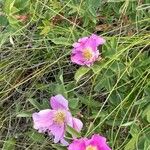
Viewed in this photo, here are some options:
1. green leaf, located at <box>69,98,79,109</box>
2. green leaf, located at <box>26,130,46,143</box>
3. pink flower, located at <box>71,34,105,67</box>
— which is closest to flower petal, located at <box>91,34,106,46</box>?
pink flower, located at <box>71,34,105,67</box>

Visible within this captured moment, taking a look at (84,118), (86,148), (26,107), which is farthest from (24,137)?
(86,148)

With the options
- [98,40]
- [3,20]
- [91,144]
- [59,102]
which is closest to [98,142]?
[91,144]

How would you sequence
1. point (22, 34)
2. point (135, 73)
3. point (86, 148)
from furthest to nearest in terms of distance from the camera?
1. point (22, 34)
2. point (135, 73)
3. point (86, 148)

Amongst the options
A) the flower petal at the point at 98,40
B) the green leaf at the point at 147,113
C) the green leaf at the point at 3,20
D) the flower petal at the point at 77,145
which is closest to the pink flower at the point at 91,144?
the flower petal at the point at 77,145

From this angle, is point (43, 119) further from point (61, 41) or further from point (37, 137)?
point (61, 41)

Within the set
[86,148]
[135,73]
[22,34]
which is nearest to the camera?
[86,148]

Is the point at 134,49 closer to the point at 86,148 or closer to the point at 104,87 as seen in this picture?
the point at 104,87

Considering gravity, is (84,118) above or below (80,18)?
below

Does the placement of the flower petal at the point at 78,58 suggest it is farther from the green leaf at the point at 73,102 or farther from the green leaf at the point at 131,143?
the green leaf at the point at 131,143
